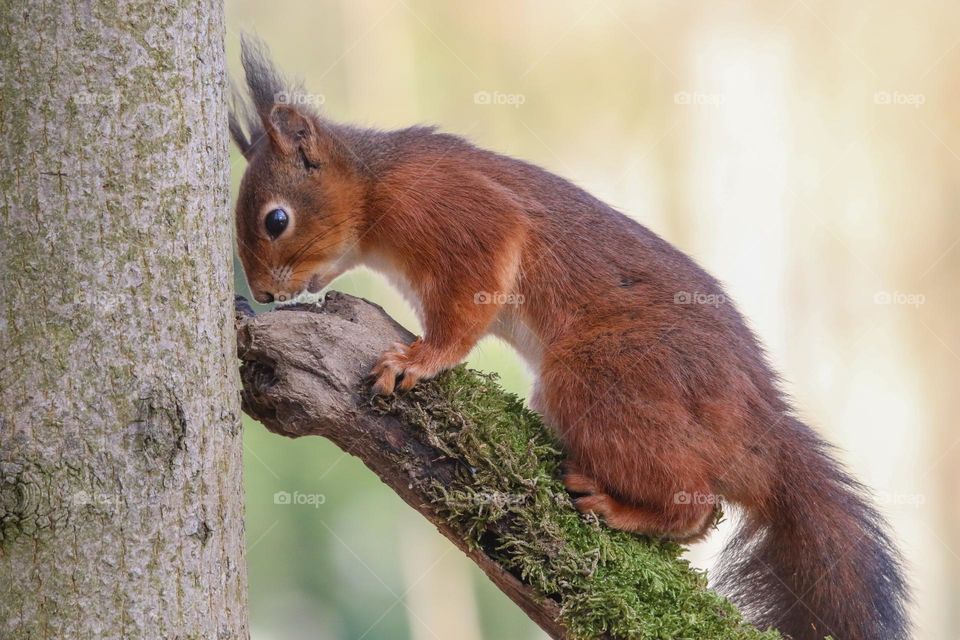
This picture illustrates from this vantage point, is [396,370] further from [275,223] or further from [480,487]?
[275,223]

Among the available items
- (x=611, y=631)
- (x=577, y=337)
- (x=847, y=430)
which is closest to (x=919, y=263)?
(x=847, y=430)

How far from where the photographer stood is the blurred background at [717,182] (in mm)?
6496

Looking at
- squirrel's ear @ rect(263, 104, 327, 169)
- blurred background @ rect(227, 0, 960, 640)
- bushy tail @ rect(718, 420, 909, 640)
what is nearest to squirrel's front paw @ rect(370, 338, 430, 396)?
squirrel's ear @ rect(263, 104, 327, 169)

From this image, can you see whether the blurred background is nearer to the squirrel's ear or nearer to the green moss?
the squirrel's ear

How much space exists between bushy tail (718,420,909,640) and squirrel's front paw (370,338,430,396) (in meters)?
1.23

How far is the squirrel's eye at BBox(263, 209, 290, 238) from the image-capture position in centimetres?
308

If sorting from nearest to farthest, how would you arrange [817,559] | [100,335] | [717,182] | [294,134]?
[100,335] < [817,559] < [294,134] < [717,182]

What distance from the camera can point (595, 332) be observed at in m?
3.03

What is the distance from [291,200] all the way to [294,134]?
24cm

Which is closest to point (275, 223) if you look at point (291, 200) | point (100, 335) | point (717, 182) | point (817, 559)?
point (291, 200)

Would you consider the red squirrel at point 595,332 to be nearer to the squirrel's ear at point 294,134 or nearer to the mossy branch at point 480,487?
the squirrel's ear at point 294,134

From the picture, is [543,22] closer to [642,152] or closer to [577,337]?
[642,152]

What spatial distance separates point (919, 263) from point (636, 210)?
2.11 m

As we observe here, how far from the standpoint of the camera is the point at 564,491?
8.97 feet
